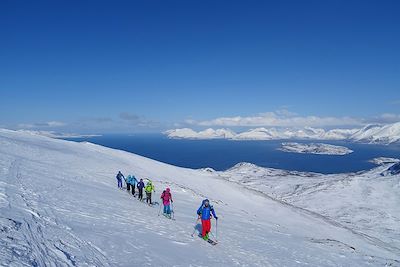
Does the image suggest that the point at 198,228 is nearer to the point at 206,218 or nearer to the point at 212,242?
the point at 206,218

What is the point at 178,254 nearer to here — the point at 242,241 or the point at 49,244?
the point at 49,244

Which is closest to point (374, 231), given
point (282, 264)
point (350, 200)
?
point (350, 200)

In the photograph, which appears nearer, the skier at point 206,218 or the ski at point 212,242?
the ski at point 212,242

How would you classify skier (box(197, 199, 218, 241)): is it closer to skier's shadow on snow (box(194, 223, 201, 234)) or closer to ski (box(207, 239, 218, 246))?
ski (box(207, 239, 218, 246))

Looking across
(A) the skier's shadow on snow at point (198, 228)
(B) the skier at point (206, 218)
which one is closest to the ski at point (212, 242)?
(B) the skier at point (206, 218)

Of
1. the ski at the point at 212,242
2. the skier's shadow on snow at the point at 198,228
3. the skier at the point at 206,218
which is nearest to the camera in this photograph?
the ski at the point at 212,242

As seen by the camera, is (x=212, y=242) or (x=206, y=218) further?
(x=206, y=218)

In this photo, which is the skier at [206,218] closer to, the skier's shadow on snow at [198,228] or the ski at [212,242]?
the ski at [212,242]

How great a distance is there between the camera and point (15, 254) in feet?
26.2

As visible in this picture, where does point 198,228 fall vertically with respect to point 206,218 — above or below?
below

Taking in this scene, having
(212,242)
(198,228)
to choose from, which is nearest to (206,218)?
(212,242)

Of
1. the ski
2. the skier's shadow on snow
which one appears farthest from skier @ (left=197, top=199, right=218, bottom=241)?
the skier's shadow on snow

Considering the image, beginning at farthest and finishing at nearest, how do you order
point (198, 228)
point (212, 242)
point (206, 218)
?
point (198, 228) → point (206, 218) → point (212, 242)

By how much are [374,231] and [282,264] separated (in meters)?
62.5
